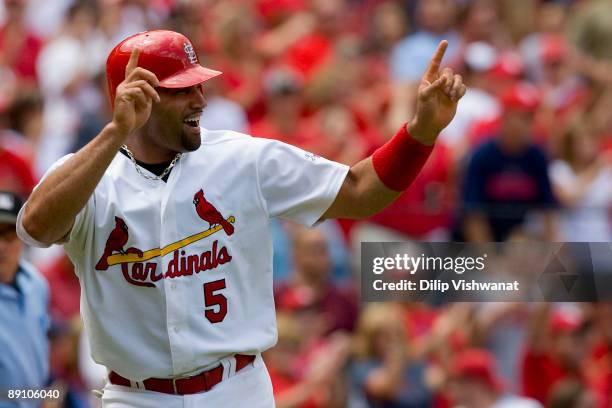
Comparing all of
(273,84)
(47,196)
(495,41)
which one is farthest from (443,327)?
(495,41)

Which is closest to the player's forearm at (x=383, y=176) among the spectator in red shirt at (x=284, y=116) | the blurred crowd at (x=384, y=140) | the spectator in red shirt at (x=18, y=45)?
the blurred crowd at (x=384, y=140)

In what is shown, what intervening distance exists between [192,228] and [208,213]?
0.23ft

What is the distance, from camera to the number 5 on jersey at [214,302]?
4125mm

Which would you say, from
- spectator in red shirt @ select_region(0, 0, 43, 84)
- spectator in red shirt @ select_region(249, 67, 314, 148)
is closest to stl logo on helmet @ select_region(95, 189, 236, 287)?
spectator in red shirt @ select_region(249, 67, 314, 148)

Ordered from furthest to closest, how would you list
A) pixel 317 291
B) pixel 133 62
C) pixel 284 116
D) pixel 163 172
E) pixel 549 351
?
pixel 284 116, pixel 317 291, pixel 549 351, pixel 163 172, pixel 133 62

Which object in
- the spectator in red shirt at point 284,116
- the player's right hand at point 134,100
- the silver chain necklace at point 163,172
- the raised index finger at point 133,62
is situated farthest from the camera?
the spectator in red shirt at point 284,116

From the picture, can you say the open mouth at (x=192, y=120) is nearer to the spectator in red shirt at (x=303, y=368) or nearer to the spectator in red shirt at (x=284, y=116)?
the spectator in red shirt at (x=303, y=368)

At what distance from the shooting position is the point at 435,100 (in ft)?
13.4

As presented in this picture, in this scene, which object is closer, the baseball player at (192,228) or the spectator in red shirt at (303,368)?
the baseball player at (192,228)

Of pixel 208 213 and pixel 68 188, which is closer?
pixel 68 188

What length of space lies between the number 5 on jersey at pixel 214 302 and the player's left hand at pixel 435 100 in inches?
30.6

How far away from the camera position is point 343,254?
738 centimetres

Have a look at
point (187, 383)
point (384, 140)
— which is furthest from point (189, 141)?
point (384, 140)

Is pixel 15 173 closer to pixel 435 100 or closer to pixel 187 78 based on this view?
pixel 187 78
